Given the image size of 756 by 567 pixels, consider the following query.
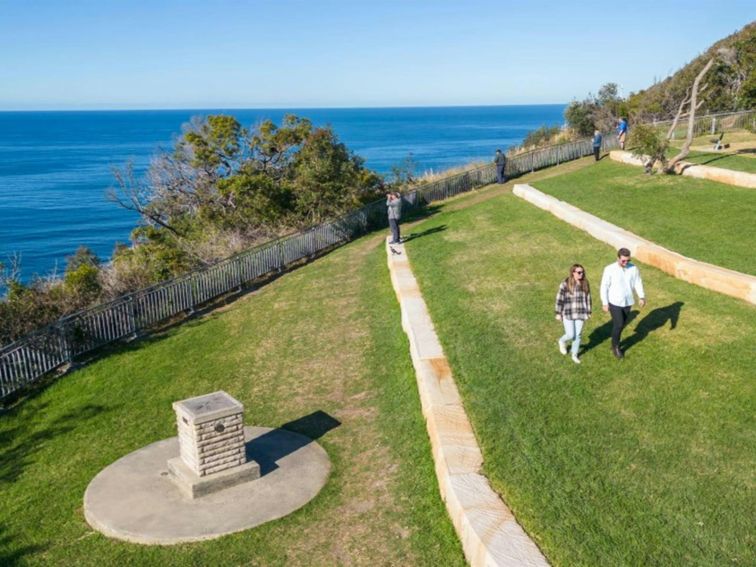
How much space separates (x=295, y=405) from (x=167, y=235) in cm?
1793

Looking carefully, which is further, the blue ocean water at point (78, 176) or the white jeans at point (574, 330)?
the blue ocean water at point (78, 176)

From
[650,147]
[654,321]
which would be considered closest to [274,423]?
[654,321]

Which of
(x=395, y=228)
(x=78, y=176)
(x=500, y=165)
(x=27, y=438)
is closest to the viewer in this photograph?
(x=27, y=438)

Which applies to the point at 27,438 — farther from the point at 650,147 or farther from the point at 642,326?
the point at 650,147

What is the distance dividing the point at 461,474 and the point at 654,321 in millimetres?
5461

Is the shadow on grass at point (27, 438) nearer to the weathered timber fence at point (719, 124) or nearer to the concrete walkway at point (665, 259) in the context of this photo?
the concrete walkway at point (665, 259)

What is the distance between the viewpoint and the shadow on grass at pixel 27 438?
10.7 m

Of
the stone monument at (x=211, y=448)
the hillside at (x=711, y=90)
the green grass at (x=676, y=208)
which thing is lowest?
the stone monument at (x=211, y=448)

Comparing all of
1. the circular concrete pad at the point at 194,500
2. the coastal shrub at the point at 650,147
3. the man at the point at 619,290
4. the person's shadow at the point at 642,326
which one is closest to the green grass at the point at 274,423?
the circular concrete pad at the point at 194,500

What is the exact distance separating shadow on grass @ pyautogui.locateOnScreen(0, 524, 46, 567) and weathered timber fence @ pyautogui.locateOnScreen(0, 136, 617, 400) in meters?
5.76

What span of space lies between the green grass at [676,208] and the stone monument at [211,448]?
1010 cm

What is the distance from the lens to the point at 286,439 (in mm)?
10117

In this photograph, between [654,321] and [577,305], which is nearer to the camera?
[577,305]

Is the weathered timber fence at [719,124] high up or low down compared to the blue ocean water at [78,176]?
up
